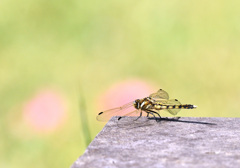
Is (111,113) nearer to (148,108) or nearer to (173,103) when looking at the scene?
(148,108)

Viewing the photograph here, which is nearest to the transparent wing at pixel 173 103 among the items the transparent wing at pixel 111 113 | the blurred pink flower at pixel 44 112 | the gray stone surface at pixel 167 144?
the gray stone surface at pixel 167 144

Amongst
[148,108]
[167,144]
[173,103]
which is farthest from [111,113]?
[167,144]

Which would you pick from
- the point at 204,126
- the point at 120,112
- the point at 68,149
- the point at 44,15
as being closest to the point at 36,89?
the point at 68,149

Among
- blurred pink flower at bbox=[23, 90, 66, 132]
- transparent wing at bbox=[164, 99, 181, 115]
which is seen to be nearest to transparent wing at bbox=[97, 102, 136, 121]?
transparent wing at bbox=[164, 99, 181, 115]

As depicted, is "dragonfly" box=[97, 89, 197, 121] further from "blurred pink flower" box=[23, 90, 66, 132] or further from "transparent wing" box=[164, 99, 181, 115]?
"blurred pink flower" box=[23, 90, 66, 132]

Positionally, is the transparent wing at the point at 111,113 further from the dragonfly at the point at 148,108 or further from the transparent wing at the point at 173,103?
the transparent wing at the point at 173,103

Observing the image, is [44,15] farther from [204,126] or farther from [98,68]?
[204,126]
